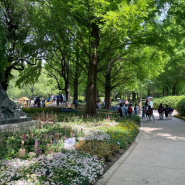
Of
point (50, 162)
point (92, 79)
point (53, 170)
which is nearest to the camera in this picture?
point (53, 170)

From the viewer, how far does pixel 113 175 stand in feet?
14.8

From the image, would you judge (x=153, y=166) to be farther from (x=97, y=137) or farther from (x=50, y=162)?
(x=50, y=162)

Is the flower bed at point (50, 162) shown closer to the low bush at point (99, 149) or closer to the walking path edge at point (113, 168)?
the low bush at point (99, 149)

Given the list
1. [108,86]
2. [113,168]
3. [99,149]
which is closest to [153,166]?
[113,168]

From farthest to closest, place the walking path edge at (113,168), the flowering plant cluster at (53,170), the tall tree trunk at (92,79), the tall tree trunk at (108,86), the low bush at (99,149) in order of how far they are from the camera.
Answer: the tall tree trunk at (108,86) → the tall tree trunk at (92,79) → the low bush at (99,149) → the walking path edge at (113,168) → the flowering plant cluster at (53,170)

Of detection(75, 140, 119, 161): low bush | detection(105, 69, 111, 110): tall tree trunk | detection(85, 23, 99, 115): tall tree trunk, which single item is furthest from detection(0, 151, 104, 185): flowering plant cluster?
detection(105, 69, 111, 110): tall tree trunk

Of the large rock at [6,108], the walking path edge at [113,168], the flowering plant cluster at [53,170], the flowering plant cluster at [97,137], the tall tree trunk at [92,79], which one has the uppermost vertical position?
the tall tree trunk at [92,79]

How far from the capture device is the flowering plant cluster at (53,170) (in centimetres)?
338

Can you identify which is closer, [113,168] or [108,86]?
[113,168]

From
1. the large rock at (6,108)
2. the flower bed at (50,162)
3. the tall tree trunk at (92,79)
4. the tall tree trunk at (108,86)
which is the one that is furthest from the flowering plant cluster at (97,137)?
the tall tree trunk at (108,86)

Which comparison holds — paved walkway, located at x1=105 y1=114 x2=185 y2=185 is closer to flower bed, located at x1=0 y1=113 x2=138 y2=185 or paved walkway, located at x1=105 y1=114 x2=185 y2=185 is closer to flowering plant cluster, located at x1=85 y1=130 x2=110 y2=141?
flower bed, located at x1=0 y1=113 x2=138 y2=185

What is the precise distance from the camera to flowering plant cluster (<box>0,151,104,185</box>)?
3377 millimetres

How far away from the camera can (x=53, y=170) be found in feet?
12.5

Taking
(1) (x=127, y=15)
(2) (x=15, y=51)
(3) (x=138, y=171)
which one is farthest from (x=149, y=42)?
(2) (x=15, y=51)
